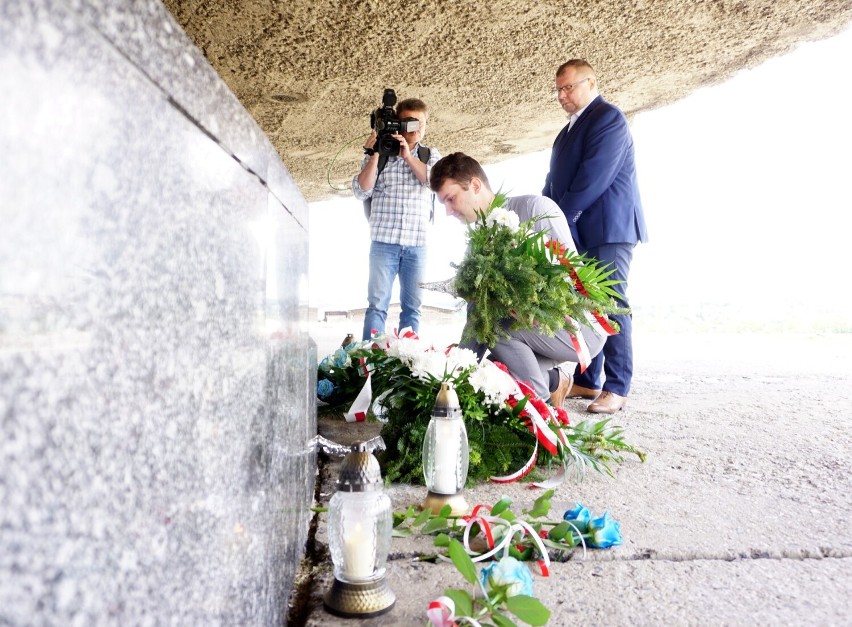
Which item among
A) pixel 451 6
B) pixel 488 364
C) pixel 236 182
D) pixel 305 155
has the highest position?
pixel 451 6

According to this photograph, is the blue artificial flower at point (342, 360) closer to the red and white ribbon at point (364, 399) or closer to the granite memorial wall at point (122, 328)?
the red and white ribbon at point (364, 399)

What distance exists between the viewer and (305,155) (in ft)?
19.4

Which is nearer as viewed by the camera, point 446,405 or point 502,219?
point 446,405

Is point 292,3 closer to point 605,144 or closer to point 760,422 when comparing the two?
point 605,144

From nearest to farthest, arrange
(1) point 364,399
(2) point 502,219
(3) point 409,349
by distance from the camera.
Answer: (3) point 409,349 < (2) point 502,219 < (1) point 364,399

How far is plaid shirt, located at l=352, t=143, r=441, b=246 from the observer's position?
3793mm

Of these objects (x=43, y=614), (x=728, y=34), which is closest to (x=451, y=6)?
(x=728, y=34)

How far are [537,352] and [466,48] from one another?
211 cm

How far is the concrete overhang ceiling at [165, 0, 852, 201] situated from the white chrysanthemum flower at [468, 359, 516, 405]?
2.10 m

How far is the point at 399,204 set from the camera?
12.5 ft

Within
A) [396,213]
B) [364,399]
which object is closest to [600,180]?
[396,213]

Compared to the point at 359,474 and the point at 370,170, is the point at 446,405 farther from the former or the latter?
the point at 370,170

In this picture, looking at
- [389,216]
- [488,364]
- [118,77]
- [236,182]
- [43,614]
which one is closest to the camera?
[43,614]

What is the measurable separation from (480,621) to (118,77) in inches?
38.2
